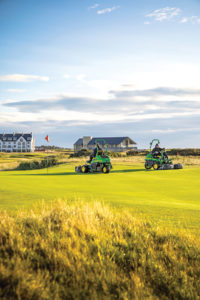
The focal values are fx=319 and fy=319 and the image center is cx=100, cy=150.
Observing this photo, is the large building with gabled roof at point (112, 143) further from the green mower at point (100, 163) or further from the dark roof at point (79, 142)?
the green mower at point (100, 163)

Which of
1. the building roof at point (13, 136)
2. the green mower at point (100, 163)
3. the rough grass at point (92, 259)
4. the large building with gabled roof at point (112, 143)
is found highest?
the building roof at point (13, 136)

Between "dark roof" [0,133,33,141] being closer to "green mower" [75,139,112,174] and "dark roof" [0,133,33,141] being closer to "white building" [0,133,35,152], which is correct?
"white building" [0,133,35,152]

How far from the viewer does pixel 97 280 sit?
501 cm

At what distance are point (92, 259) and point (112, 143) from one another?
3713 inches

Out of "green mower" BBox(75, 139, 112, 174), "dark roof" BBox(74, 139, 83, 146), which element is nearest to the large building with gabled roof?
"dark roof" BBox(74, 139, 83, 146)

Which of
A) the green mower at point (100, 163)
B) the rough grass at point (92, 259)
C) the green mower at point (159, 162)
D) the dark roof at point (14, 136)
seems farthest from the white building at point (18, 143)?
the rough grass at point (92, 259)

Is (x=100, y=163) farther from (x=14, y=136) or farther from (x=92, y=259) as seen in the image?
(x=14, y=136)

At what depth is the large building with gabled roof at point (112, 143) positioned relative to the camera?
99.9 m

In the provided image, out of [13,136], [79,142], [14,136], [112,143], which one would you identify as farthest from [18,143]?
[112,143]

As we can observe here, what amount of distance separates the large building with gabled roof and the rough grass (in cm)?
8829

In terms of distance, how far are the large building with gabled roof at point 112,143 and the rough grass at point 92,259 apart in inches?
3476

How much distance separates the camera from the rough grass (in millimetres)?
4824

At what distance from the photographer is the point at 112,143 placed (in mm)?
99625

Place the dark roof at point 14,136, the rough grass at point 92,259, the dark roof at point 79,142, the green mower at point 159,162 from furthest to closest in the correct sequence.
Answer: the dark roof at point 14,136, the dark roof at point 79,142, the green mower at point 159,162, the rough grass at point 92,259
